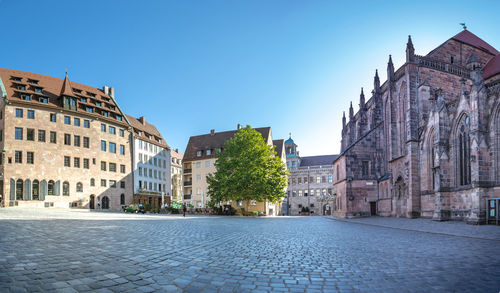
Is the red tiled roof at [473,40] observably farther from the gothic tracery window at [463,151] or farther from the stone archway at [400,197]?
the stone archway at [400,197]

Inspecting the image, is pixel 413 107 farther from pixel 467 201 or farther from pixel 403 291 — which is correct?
pixel 403 291

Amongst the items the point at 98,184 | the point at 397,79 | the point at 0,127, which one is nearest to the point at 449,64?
the point at 397,79

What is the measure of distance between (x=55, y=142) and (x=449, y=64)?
45.6m

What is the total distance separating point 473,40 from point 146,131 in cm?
5001

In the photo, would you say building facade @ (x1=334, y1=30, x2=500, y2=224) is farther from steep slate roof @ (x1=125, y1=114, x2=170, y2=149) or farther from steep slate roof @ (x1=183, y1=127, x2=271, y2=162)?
steep slate roof @ (x1=125, y1=114, x2=170, y2=149)

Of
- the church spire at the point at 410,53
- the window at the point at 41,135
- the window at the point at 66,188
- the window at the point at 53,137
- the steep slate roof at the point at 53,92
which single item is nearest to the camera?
the church spire at the point at 410,53

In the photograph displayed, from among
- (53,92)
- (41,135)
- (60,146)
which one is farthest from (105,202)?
(53,92)

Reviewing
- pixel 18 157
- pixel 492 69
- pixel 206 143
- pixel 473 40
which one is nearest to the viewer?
pixel 492 69

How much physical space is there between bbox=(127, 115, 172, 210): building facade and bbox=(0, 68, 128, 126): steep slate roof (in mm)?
5173

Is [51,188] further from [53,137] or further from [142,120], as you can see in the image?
[142,120]

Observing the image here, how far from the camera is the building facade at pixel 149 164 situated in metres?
55.1

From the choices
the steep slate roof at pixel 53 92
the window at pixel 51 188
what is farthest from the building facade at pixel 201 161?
the window at pixel 51 188

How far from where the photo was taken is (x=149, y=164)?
59.4 m

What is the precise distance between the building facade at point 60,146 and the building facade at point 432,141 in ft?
108
